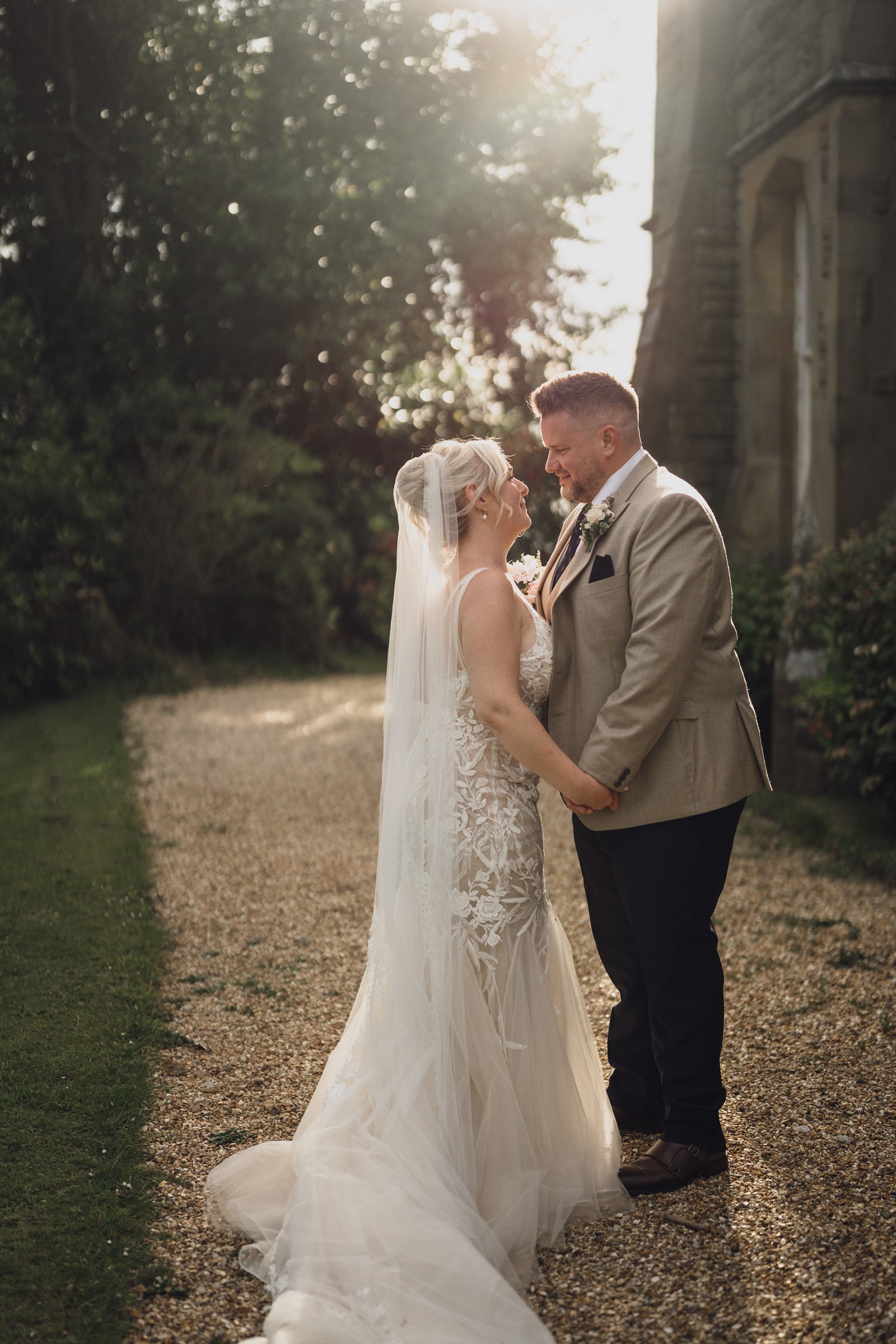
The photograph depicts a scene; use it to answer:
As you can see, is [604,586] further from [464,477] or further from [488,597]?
[464,477]

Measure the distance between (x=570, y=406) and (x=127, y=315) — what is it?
495 inches

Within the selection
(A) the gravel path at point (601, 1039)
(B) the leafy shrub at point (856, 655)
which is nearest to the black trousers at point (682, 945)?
(A) the gravel path at point (601, 1039)

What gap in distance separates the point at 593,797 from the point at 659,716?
262 millimetres

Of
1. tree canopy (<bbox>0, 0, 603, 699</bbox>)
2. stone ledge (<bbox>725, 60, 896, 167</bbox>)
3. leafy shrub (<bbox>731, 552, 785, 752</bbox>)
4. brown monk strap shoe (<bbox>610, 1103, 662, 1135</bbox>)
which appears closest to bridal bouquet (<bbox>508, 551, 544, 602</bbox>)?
brown monk strap shoe (<bbox>610, 1103, 662, 1135</bbox>)

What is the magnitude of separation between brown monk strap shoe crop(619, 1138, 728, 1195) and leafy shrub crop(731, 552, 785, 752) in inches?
204

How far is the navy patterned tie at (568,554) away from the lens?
10.1 ft

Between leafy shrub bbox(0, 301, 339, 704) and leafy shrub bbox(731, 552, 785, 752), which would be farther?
leafy shrub bbox(0, 301, 339, 704)

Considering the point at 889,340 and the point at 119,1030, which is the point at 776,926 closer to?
the point at 119,1030

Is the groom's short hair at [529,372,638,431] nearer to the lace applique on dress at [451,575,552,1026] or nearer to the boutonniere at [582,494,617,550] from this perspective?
the boutonniere at [582,494,617,550]

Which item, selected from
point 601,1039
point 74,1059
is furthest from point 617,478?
point 74,1059

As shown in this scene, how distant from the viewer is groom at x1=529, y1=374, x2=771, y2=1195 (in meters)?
2.73

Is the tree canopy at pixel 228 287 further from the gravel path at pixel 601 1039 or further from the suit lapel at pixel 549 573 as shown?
the suit lapel at pixel 549 573

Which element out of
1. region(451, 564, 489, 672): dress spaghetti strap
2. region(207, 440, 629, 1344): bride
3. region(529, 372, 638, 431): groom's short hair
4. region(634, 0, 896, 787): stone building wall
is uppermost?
region(634, 0, 896, 787): stone building wall

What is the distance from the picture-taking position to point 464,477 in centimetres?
289
